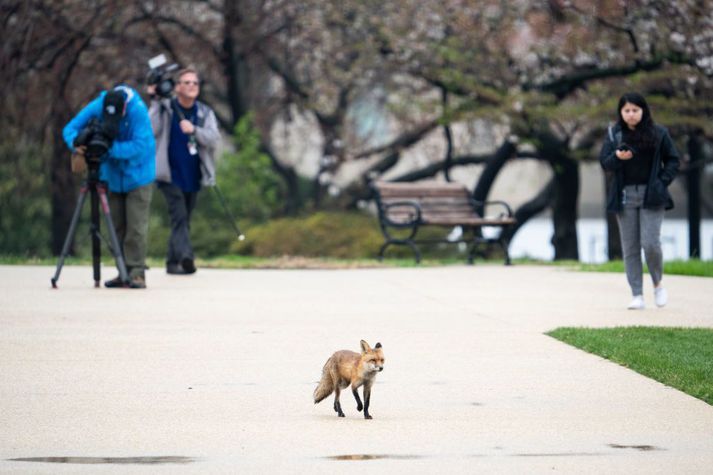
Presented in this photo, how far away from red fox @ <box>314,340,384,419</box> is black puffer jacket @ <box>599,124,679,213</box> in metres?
5.39

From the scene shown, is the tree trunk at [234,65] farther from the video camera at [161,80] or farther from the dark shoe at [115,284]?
the dark shoe at [115,284]

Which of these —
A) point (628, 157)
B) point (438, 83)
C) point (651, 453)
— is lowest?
point (651, 453)

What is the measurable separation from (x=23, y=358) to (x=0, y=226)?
68.8 feet

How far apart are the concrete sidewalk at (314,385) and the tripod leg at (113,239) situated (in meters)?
0.63

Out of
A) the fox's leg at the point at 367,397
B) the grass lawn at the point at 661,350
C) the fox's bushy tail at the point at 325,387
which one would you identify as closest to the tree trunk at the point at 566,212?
the grass lawn at the point at 661,350

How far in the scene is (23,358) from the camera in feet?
28.8

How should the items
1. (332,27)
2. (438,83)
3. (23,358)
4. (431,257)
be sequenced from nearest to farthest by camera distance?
(23,358), (431,257), (438,83), (332,27)

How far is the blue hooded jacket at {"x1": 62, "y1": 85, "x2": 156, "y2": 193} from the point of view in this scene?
13703 mm

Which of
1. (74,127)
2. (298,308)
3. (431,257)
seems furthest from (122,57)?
(298,308)

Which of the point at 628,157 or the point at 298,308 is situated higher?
the point at 628,157

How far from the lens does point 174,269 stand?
16.3m

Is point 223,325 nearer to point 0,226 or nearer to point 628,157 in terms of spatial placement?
point 628,157

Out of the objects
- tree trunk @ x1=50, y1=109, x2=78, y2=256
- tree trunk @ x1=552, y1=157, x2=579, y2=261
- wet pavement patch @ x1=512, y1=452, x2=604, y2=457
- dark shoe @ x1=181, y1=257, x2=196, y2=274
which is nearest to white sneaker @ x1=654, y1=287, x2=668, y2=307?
dark shoe @ x1=181, y1=257, x2=196, y2=274

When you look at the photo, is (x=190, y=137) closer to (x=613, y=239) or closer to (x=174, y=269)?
(x=174, y=269)
